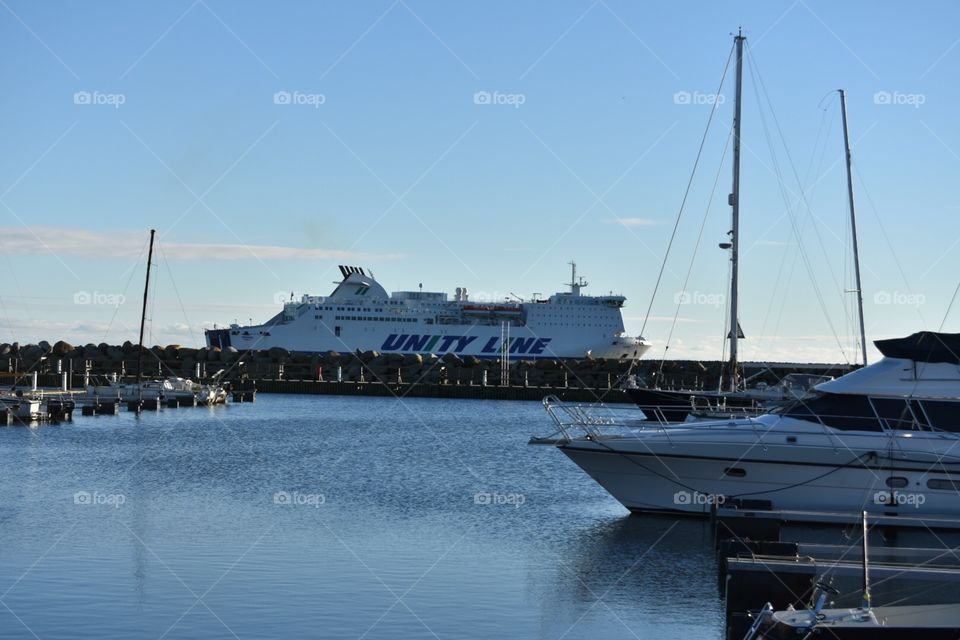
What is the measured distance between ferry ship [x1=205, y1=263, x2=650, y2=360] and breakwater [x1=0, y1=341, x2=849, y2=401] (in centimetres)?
1064

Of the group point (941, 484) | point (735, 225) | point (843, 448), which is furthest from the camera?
point (735, 225)

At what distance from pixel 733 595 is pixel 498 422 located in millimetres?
36594

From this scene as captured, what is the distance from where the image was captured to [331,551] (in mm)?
16500

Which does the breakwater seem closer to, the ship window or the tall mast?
the tall mast

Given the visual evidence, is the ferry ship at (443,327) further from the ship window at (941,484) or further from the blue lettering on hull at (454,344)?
the ship window at (941,484)

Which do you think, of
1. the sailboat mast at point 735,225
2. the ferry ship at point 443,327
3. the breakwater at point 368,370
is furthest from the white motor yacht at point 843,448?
the ferry ship at point 443,327

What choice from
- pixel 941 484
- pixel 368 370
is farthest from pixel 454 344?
pixel 941 484

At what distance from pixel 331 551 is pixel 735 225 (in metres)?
16.1

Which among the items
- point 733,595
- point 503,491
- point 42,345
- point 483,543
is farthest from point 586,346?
point 733,595

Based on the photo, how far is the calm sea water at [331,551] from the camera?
501 inches

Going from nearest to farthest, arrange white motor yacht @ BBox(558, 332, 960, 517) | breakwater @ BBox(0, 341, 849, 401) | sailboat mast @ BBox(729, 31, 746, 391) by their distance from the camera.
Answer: white motor yacht @ BBox(558, 332, 960, 517)
sailboat mast @ BBox(729, 31, 746, 391)
breakwater @ BBox(0, 341, 849, 401)

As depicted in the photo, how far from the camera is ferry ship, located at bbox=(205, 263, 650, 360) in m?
91.9

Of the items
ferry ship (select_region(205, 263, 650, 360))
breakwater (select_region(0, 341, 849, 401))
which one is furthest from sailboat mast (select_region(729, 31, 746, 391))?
ferry ship (select_region(205, 263, 650, 360))

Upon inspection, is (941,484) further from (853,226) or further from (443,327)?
(443,327)
